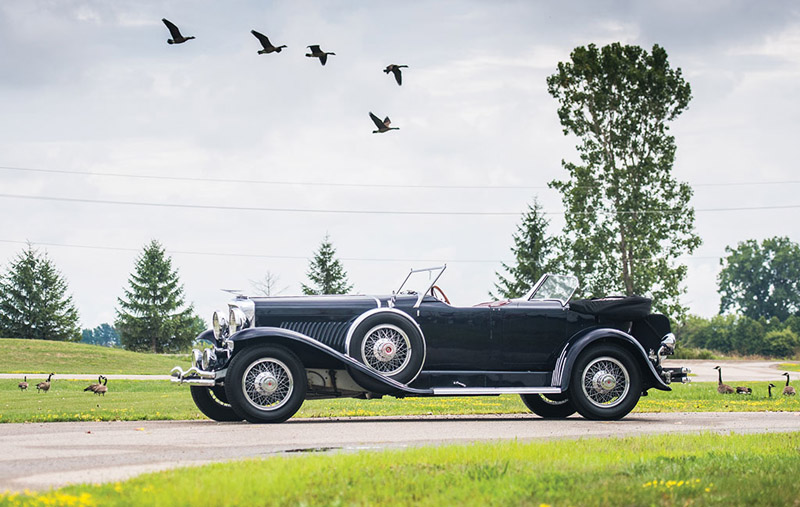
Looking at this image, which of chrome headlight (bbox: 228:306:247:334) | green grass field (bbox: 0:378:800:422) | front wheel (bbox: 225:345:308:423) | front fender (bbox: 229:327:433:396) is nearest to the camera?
front wheel (bbox: 225:345:308:423)

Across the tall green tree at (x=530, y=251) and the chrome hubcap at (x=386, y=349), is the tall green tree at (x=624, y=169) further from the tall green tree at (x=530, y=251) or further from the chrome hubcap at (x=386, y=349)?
the chrome hubcap at (x=386, y=349)

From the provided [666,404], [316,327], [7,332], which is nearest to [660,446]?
[316,327]

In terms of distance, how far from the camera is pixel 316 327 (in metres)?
11.7

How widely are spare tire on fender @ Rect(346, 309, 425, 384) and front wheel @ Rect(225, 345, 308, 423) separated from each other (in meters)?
0.76

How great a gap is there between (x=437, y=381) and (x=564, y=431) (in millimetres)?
1901

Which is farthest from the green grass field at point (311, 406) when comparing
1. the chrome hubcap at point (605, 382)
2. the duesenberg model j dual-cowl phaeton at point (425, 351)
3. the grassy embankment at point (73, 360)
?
the grassy embankment at point (73, 360)

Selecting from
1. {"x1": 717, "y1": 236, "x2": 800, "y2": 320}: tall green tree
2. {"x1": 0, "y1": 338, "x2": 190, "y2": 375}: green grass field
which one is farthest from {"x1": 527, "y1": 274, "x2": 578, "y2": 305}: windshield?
{"x1": 717, "y1": 236, "x2": 800, "y2": 320}: tall green tree

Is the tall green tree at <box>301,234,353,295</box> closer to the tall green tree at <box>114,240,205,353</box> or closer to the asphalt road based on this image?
the tall green tree at <box>114,240,205,353</box>

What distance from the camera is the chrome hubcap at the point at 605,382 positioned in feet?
40.7

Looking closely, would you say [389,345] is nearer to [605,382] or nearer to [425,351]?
[425,351]

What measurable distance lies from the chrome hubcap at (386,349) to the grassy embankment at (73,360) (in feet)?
93.1

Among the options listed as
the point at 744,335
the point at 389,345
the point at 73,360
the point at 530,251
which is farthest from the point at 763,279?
the point at 389,345

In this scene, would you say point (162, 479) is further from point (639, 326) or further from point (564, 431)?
point (639, 326)

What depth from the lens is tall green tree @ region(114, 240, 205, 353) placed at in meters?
66.4
